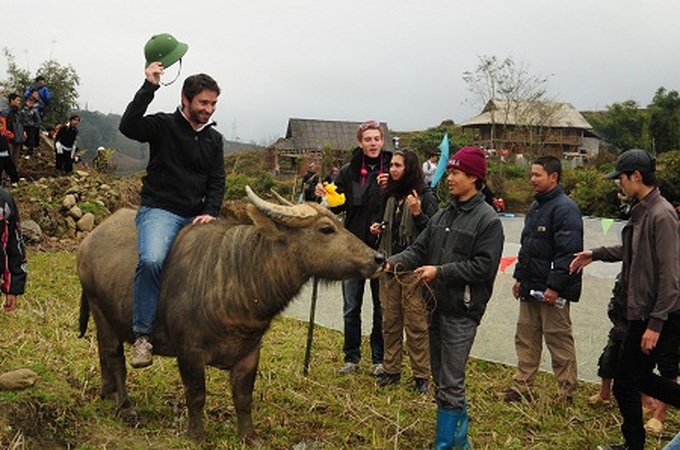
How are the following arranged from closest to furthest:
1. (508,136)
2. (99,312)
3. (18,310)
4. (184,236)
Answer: (184,236)
(99,312)
(18,310)
(508,136)

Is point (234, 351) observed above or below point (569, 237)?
below

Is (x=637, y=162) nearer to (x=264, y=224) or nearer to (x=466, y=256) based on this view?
(x=466, y=256)

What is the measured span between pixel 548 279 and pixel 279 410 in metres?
2.55

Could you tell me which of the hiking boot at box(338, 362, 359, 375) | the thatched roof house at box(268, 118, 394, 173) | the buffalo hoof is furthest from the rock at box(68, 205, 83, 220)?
the thatched roof house at box(268, 118, 394, 173)

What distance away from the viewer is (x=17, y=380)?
4480 mm

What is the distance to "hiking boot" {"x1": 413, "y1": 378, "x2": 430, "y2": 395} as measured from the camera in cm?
581

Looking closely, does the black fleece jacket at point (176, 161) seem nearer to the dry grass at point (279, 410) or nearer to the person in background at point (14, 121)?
the dry grass at point (279, 410)

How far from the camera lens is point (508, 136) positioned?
37.5 meters

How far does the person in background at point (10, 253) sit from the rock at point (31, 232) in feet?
30.7

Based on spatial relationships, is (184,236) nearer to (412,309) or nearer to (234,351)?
(234,351)

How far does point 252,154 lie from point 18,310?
35.1 meters

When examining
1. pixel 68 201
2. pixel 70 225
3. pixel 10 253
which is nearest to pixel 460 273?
pixel 10 253

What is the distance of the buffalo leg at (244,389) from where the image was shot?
4605mm

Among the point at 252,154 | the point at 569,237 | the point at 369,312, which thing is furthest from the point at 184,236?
the point at 252,154
